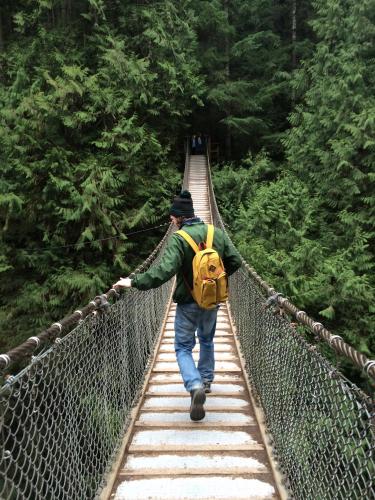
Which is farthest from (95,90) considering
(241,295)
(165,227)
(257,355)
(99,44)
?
(257,355)

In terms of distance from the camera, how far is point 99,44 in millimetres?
12133

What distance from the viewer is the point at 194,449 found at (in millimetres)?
2369

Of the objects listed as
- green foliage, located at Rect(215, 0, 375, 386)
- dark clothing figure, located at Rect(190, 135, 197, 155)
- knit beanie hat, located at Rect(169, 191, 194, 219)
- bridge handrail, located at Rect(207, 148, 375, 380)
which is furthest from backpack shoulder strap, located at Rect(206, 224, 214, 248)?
dark clothing figure, located at Rect(190, 135, 197, 155)

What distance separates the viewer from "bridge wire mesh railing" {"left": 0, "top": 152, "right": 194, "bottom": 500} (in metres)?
1.49

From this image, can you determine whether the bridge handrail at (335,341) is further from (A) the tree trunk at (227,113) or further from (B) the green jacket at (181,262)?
(A) the tree trunk at (227,113)

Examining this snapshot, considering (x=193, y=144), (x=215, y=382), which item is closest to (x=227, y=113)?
(x=193, y=144)

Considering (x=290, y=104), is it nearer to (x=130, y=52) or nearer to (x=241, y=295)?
(x=130, y=52)

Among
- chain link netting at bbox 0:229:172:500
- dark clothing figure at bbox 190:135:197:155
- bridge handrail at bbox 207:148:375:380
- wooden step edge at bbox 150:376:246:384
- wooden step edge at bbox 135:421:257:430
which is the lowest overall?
wooden step edge at bbox 150:376:246:384

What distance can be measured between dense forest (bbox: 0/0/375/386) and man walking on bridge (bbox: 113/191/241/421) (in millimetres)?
4809

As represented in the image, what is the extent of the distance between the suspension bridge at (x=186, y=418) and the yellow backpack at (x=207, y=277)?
35cm

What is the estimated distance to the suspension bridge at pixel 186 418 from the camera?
1.60m

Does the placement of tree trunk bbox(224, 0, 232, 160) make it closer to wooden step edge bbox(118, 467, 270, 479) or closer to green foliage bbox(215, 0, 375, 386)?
green foliage bbox(215, 0, 375, 386)

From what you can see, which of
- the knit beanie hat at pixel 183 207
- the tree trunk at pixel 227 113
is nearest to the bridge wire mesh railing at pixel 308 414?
the knit beanie hat at pixel 183 207

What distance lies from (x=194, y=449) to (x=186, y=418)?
36 cm
